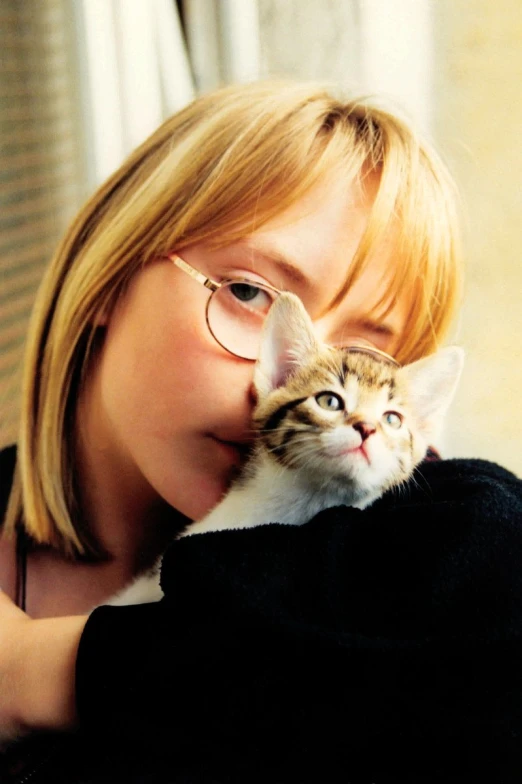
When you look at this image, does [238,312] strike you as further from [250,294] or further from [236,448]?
[236,448]

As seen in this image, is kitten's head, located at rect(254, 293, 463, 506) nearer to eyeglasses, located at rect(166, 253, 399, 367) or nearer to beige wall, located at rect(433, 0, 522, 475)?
eyeglasses, located at rect(166, 253, 399, 367)

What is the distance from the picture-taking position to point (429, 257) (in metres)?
0.68

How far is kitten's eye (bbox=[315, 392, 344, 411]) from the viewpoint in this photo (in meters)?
0.54

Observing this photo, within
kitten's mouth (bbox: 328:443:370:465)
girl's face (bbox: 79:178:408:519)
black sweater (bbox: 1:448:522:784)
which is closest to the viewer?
black sweater (bbox: 1:448:522:784)

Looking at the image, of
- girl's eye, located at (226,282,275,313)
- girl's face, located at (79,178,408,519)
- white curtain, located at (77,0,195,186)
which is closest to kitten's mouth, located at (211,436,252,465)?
girl's face, located at (79,178,408,519)

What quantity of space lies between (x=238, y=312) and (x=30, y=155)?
1.74 ft

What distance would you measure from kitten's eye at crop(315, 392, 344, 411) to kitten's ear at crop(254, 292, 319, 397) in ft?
0.14

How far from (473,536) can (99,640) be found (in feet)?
0.85

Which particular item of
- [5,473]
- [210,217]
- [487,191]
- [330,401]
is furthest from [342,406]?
[5,473]

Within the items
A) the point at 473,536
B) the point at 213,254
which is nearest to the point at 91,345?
the point at 213,254

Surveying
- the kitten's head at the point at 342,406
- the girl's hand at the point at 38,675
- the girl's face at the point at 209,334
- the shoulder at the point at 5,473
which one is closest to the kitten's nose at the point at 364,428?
the kitten's head at the point at 342,406

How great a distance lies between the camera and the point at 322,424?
1.70ft

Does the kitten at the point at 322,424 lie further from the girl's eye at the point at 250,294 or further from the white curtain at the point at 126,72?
the white curtain at the point at 126,72

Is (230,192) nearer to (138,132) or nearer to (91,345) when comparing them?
(91,345)
